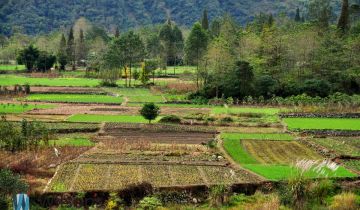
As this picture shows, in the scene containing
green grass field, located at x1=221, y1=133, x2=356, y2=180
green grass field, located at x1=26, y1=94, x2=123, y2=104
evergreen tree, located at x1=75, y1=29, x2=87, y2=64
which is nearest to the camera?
green grass field, located at x1=221, y1=133, x2=356, y2=180

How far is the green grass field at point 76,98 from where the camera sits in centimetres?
5809

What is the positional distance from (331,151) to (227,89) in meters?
27.8

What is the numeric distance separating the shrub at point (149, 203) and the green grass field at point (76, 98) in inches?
1411

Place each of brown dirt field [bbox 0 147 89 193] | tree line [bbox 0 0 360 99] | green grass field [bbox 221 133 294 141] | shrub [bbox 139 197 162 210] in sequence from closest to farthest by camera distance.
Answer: shrub [bbox 139 197 162 210] → brown dirt field [bbox 0 147 89 193] → green grass field [bbox 221 133 294 141] → tree line [bbox 0 0 360 99]

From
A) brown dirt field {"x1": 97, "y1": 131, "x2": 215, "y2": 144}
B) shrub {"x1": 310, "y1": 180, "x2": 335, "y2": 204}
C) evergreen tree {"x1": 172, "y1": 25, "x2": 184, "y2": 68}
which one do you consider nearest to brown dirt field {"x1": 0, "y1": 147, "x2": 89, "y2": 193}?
brown dirt field {"x1": 97, "y1": 131, "x2": 215, "y2": 144}

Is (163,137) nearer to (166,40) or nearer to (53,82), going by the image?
(53,82)

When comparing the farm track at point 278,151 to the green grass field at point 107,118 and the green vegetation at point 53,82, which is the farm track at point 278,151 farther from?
the green vegetation at point 53,82

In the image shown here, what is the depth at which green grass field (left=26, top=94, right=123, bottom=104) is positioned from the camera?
58.1m

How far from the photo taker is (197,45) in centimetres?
8056

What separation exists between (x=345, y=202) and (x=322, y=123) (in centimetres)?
2361

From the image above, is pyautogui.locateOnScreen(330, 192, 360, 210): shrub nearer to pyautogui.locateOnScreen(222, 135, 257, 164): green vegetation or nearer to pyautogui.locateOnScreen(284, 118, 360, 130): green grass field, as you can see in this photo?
pyautogui.locateOnScreen(222, 135, 257, 164): green vegetation

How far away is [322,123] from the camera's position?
4525cm

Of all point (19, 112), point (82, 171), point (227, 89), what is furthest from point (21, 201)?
point (227, 89)

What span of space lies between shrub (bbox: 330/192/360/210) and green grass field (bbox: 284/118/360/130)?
19696mm
